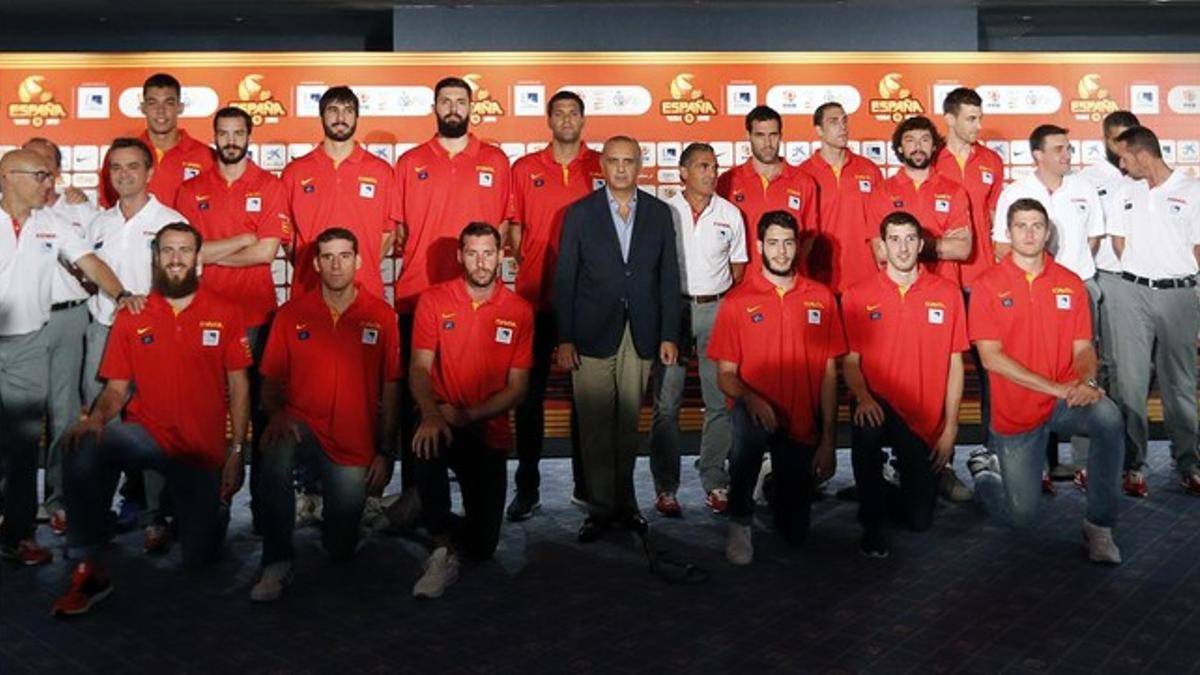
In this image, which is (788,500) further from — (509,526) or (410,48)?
(410,48)

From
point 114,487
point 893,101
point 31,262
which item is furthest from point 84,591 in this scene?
point 893,101

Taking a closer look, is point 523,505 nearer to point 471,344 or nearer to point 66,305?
point 471,344

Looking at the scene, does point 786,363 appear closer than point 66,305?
Yes

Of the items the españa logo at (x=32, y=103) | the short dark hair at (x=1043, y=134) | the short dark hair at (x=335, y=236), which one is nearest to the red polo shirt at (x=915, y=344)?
the short dark hair at (x=1043, y=134)

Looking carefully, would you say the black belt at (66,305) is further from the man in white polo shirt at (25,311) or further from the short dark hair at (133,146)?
the short dark hair at (133,146)

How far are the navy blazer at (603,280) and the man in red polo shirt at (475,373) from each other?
0.26 meters

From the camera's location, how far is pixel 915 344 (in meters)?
3.73

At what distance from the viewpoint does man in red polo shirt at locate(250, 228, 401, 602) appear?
3420 millimetres

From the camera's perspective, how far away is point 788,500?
3.66 meters

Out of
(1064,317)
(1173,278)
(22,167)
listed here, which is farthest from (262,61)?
(1173,278)

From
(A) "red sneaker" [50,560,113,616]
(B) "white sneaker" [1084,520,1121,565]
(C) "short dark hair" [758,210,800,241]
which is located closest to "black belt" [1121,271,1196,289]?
(B) "white sneaker" [1084,520,1121,565]

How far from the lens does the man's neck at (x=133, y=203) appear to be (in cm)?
378

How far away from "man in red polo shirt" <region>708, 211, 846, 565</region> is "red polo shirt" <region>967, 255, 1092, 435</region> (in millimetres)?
581

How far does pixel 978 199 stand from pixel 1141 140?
29.7 inches
